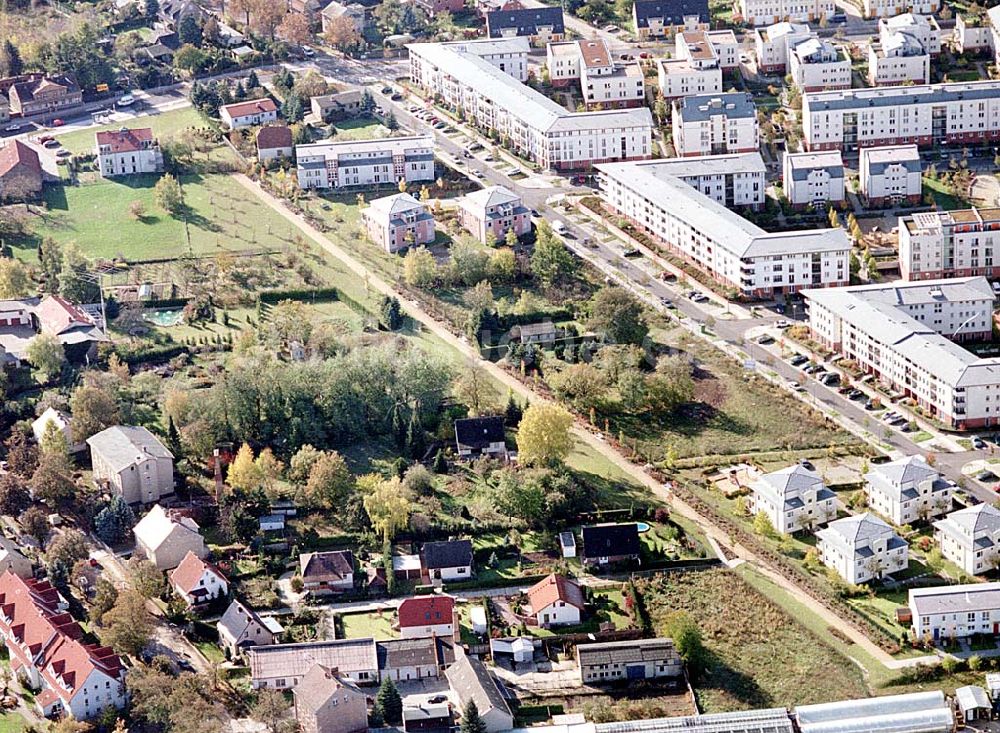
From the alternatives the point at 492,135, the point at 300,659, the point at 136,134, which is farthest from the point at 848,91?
the point at 300,659

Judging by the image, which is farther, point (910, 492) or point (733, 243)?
point (733, 243)

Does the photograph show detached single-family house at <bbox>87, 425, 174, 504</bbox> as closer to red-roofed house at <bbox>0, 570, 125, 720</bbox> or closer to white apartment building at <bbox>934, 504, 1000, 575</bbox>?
red-roofed house at <bbox>0, 570, 125, 720</bbox>

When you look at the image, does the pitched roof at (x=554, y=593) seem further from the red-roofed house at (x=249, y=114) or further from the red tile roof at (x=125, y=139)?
the red-roofed house at (x=249, y=114)

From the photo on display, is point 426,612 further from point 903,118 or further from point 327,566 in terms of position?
point 903,118

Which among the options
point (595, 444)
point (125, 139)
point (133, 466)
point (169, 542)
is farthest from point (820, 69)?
point (169, 542)

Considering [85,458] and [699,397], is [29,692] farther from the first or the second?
[699,397]
